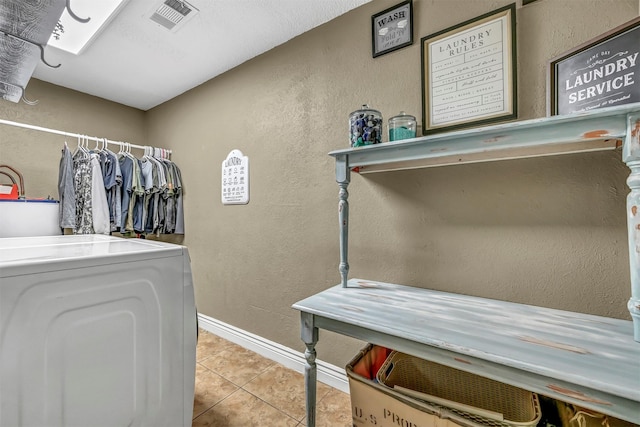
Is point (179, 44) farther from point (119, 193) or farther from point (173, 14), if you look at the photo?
point (119, 193)

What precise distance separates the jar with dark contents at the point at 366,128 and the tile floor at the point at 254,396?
1.50 m

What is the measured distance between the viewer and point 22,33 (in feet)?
5.20

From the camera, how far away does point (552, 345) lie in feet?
2.83

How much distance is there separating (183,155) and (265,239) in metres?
1.43

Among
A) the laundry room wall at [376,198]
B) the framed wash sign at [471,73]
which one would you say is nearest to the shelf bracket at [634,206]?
the laundry room wall at [376,198]

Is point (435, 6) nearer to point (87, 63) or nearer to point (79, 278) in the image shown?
point (79, 278)

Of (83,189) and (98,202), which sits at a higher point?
(83,189)

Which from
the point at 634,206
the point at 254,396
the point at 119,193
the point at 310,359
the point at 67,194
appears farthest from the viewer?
the point at 119,193

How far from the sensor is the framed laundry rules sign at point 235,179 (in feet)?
7.64

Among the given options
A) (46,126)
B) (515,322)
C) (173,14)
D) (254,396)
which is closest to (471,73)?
(515,322)

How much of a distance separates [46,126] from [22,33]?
1387 millimetres

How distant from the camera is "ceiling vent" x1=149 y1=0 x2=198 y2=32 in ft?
5.49

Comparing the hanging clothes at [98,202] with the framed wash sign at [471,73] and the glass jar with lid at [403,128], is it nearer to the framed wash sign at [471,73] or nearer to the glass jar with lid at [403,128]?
the glass jar with lid at [403,128]

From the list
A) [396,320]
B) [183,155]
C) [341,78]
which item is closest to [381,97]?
[341,78]
